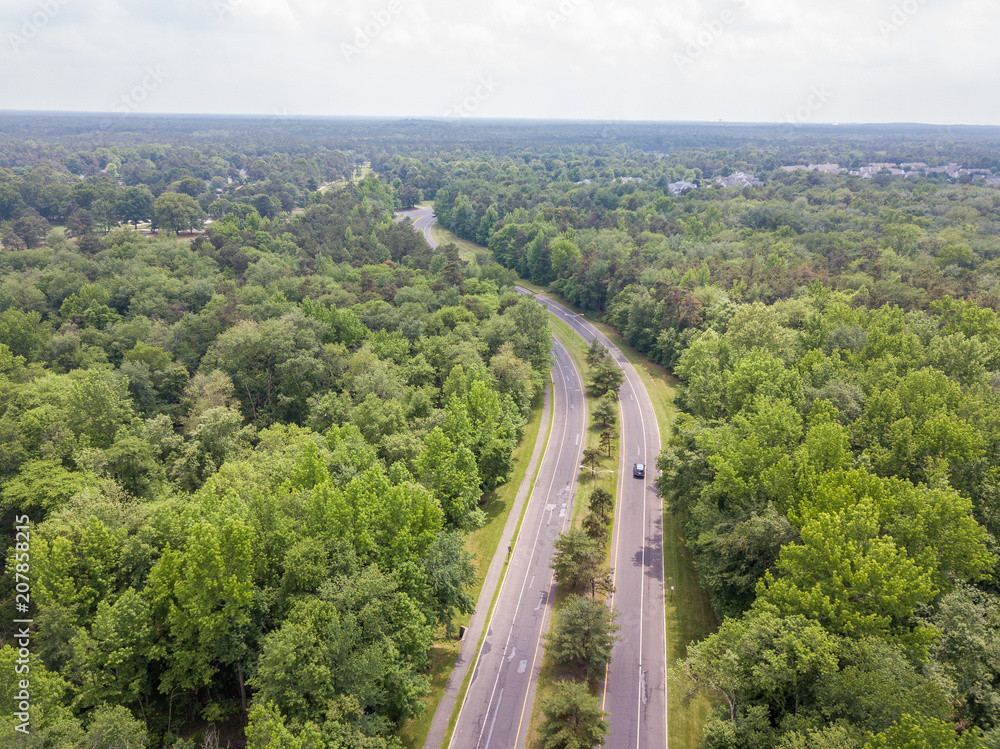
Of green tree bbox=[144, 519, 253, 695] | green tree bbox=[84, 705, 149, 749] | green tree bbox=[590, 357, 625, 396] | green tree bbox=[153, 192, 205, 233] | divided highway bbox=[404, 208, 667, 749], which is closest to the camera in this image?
green tree bbox=[84, 705, 149, 749]

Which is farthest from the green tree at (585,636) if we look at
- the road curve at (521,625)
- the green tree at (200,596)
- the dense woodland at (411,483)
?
the green tree at (200,596)

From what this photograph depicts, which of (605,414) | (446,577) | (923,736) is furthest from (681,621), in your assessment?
(605,414)

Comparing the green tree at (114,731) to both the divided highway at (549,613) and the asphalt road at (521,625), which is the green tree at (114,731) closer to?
the divided highway at (549,613)

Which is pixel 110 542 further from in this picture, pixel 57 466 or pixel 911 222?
pixel 911 222

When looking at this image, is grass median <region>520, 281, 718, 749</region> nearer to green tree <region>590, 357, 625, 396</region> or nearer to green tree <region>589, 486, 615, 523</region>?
green tree <region>589, 486, 615, 523</region>

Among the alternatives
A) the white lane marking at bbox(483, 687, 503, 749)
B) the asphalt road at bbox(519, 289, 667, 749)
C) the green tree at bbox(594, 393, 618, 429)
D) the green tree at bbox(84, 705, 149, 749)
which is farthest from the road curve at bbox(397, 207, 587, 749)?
the green tree at bbox(84, 705, 149, 749)

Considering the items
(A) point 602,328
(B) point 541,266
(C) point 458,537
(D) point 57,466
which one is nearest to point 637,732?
(C) point 458,537
